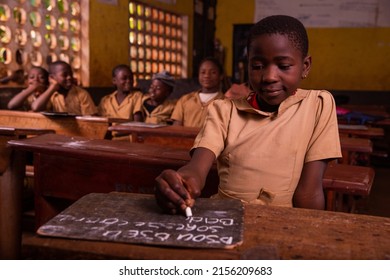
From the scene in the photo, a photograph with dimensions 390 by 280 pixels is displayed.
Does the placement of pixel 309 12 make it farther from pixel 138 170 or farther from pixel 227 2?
pixel 138 170

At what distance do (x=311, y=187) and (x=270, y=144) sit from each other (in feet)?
0.56

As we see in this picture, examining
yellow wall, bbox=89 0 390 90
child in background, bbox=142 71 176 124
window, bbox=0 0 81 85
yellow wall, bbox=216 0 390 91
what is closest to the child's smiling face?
child in background, bbox=142 71 176 124

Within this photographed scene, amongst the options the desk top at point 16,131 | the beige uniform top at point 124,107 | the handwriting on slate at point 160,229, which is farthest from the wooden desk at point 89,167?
the beige uniform top at point 124,107

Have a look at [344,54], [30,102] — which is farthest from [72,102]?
[344,54]

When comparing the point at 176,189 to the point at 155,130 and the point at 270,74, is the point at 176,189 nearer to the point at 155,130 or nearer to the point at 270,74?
the point at 270,74

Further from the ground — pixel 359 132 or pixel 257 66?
pixel 257 66

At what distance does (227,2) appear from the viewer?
26.3 ft

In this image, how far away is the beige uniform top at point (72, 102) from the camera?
13.7ft

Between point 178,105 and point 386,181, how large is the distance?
2.52 meters

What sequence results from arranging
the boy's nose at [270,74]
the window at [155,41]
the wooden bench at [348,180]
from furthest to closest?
the window at [155,41] → the wooden bench at [348,180] → the boy's nose at [270,74]

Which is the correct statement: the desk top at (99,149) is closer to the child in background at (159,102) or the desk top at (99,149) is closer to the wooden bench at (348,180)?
the wooden bench at (348,180)

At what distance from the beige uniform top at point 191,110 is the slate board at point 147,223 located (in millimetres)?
2838

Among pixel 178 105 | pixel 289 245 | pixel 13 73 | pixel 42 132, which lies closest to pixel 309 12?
pixel 178 105

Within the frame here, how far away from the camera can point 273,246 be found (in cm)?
82
